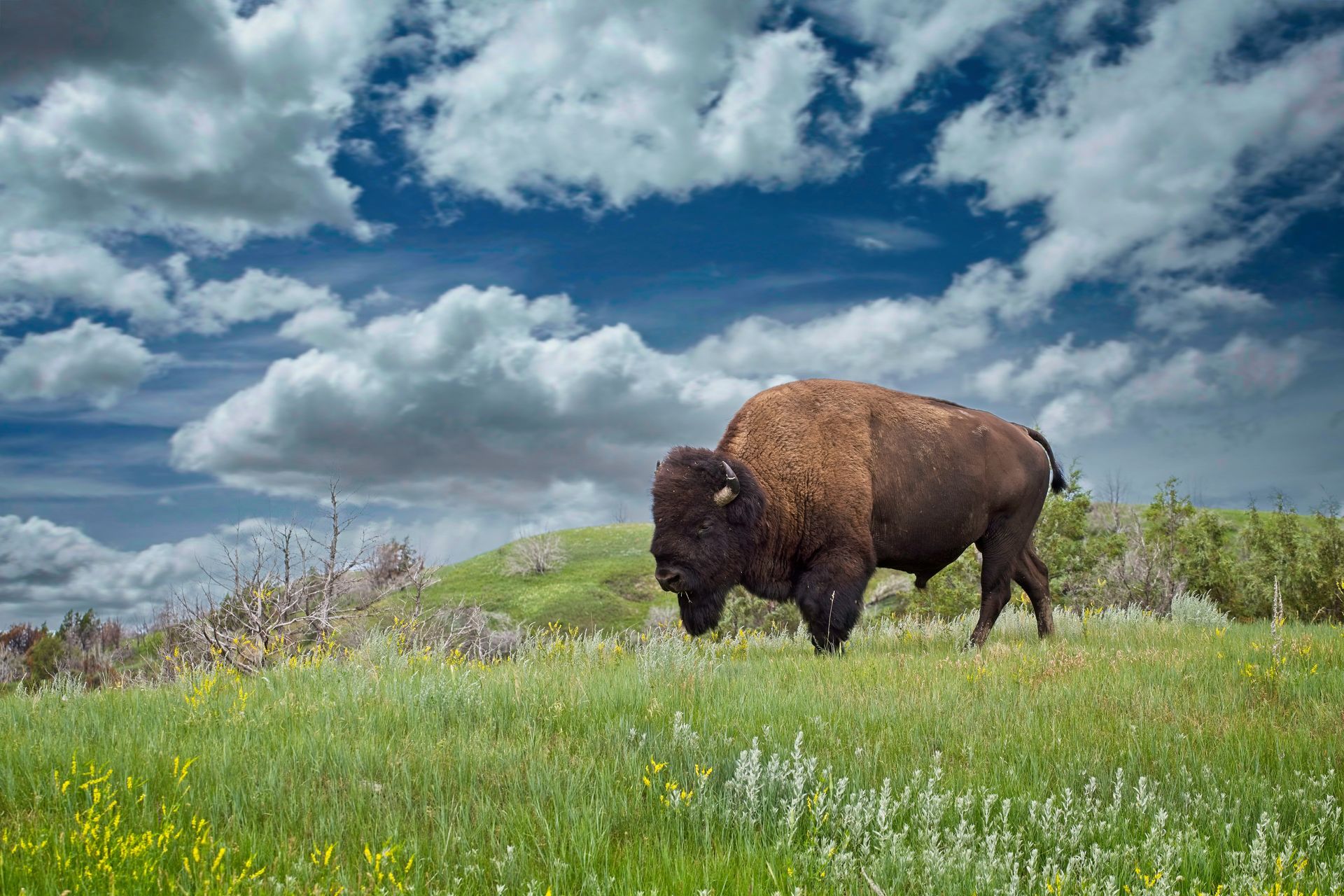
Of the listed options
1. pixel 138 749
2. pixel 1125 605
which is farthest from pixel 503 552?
pixel 138 749

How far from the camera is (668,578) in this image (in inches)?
403

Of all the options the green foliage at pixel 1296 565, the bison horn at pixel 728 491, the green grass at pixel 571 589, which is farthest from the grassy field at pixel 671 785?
the green grass at pixel 571 589

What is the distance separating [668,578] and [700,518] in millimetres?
799

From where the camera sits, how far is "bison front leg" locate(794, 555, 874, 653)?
405 inches

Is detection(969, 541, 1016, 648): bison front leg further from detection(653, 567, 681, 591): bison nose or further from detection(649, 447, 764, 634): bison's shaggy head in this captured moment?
detection(653, 567, 681, 591): bison nose

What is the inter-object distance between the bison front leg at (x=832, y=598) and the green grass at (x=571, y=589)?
1796 cm

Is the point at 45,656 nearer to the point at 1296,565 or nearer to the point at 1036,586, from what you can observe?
the point at 1036,586

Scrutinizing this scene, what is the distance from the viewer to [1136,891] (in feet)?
11.2

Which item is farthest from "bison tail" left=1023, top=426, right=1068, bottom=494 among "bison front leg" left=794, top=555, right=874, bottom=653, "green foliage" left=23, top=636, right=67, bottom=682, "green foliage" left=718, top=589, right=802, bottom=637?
"green foliage" left=23, top=636, right=67, bottom=682

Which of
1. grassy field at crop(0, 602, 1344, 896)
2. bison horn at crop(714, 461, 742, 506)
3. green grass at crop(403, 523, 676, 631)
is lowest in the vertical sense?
grassy field at crop(0, 602, 1344, 896)

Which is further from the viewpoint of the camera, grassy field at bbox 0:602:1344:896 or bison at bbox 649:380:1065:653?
bison at bbox 649:380:1065:653

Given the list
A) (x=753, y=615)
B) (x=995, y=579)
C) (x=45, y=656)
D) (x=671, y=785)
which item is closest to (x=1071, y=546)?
(x=753, y=615)

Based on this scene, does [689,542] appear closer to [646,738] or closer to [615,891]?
[646,738]

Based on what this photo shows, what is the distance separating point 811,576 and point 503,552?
36.5m
